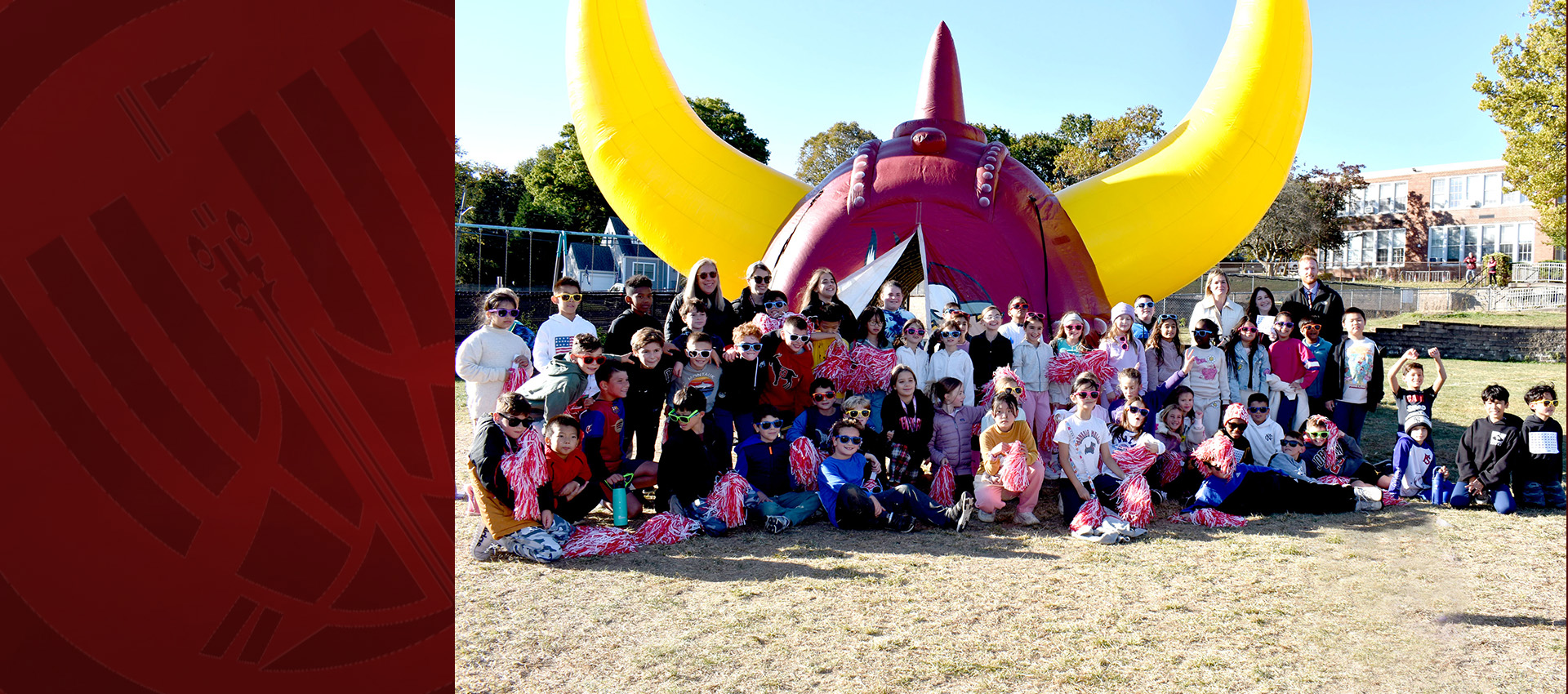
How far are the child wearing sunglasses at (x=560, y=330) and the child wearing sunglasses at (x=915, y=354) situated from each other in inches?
70.4

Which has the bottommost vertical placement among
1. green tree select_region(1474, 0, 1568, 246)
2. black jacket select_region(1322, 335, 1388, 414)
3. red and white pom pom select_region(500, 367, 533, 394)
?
red and white pom pom select_region(500, 367, 533, 394)

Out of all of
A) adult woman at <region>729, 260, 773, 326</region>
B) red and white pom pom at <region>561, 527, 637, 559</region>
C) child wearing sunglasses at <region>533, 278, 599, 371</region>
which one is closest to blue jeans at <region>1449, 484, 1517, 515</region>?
adult woman at <region>729, 260, 773, 326</region>

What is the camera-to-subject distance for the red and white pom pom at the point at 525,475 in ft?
13.4

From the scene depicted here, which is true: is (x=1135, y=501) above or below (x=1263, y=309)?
below

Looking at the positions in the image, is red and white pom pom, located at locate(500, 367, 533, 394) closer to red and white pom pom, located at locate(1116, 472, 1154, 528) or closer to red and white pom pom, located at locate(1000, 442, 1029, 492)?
red and white pom pom, located at locate(1000, 442, 1029, 492)

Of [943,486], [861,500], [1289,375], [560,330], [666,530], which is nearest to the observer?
[666,530]

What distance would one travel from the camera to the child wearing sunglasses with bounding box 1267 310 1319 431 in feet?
18.7

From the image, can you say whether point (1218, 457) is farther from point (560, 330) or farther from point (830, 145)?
point (830, 145)

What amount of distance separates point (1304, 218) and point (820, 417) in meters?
29.3

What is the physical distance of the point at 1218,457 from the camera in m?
4.75

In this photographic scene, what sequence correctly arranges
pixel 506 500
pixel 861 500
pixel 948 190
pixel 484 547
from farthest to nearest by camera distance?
pixel 948 190, pixel 861 500, pixel 506 500, pixel 484 547
